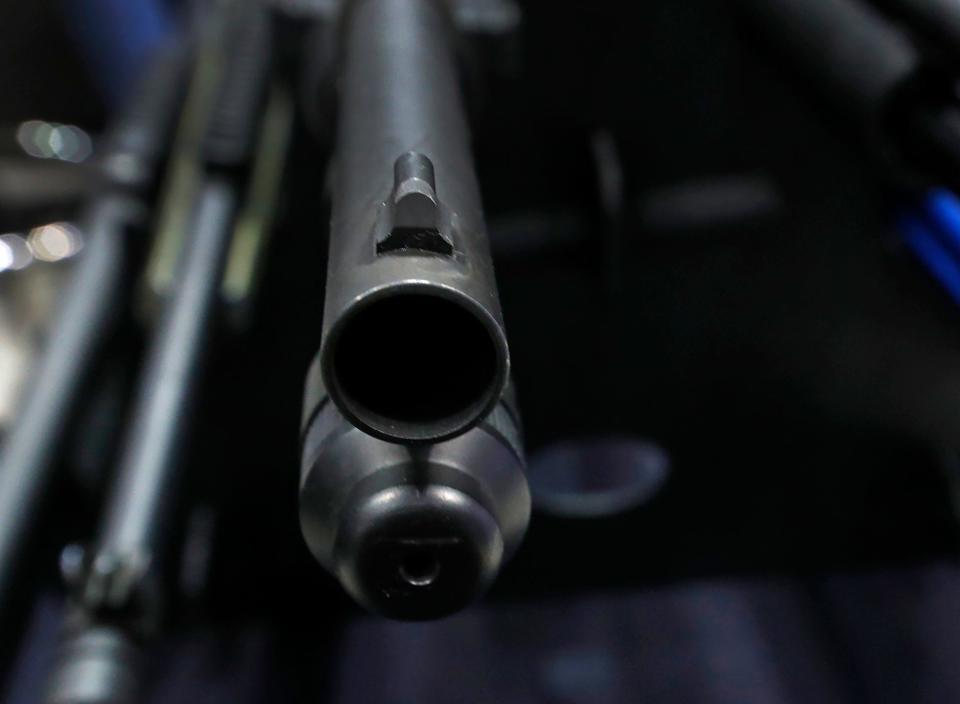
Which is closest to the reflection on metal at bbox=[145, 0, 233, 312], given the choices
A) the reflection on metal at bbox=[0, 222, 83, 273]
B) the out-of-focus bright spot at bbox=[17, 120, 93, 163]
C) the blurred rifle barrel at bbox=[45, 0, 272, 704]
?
the blurred rifle barrel at bbox=[45, 0, 272, 704]

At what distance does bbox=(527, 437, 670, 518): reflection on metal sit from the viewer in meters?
0.57

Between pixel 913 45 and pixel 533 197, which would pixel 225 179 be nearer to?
pixel 533 197

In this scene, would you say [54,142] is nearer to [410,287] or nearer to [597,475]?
[597,475]

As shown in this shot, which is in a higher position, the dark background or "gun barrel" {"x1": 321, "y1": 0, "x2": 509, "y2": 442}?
"gun barrel" {"x1": 321, "y1": 0, "x2": 509, "y2": 442}

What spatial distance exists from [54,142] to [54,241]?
0.28m

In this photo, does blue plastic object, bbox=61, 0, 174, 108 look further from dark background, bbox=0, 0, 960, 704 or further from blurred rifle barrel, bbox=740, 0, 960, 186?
blurred rifle barrel, bbox=740, 0, 960, 186

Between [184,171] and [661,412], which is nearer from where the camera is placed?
[661,412]

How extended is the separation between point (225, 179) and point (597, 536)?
313mm

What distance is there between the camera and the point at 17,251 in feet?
3.01

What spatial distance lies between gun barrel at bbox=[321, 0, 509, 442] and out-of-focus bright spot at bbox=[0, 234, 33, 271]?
0.70 metres

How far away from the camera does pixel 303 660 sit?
52 centimetres

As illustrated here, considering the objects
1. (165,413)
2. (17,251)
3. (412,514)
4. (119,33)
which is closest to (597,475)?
(165,413)

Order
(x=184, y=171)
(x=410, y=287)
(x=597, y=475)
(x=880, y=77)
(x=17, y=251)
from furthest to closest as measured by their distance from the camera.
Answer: (x=17, y=251) < (x=184, y=171) < (x=597, y=475) < (x=880, y=77) < (x=410, y=287)

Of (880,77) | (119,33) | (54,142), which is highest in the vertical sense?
(880,77)
